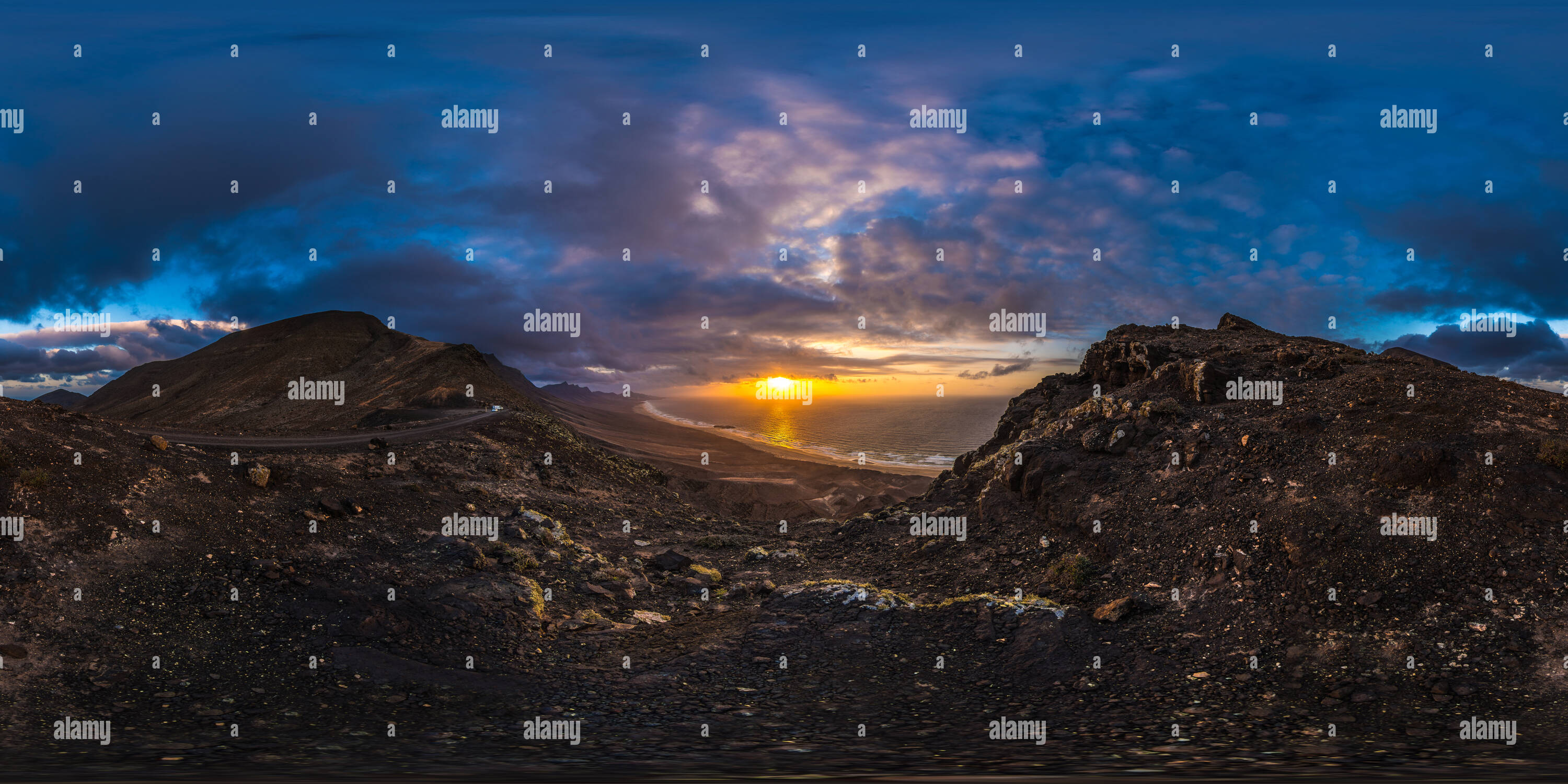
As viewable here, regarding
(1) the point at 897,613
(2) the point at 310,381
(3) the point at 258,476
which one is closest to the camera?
(1) the point at 897,613

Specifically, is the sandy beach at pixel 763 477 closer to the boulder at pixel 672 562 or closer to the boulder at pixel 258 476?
the boulder at pixel 672 562

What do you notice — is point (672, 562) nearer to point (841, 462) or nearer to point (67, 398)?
point (841, 462)

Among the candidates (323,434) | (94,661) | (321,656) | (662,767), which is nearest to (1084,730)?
(662,767)

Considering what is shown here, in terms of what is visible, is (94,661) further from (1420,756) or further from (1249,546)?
(1249,546)

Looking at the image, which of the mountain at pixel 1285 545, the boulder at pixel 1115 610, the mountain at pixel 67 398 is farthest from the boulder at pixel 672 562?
the mountain at pixel 67 398

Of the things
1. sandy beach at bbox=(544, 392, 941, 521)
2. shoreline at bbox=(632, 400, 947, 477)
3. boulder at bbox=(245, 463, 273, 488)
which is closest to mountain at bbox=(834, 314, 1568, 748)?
boulder at bbox=(245, 463, 273, 488)

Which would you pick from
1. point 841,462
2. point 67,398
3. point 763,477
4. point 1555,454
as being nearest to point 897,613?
point 1555,454
